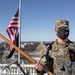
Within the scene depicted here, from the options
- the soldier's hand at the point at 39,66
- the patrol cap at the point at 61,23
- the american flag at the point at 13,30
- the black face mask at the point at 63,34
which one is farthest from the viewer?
the american flag at the point at 13,30

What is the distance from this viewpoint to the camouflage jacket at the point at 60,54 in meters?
3.84

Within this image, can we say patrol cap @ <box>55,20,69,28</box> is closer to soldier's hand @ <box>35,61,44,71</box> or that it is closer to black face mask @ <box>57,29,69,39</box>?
black face mask @ <box>57,29,69,39</box>

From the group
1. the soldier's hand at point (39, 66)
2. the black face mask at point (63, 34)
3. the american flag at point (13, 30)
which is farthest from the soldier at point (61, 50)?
the american flag at point (13, 30)

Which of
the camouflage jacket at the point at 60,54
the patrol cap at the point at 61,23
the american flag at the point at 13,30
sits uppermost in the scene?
the american flag at the point at 13,30

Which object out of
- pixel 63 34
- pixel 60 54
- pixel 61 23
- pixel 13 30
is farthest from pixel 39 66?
pixel 13 30

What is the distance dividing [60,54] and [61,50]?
0.05m

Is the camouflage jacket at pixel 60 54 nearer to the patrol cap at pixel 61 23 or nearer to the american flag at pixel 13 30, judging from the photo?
the patrol cap at pixel 61 23

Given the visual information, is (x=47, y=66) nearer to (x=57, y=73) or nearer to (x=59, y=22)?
(x=57, y=73)

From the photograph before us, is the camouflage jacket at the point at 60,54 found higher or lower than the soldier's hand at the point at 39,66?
higher

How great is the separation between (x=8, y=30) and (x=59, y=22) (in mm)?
4658

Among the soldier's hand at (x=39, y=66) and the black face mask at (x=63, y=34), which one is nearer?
the soldier's hand at (x=39, y=66)

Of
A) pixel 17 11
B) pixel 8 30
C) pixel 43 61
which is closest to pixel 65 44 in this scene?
pixel 43 61

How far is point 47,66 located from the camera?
3834 millimetres

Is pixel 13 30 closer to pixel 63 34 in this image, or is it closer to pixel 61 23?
pixel 61 23
